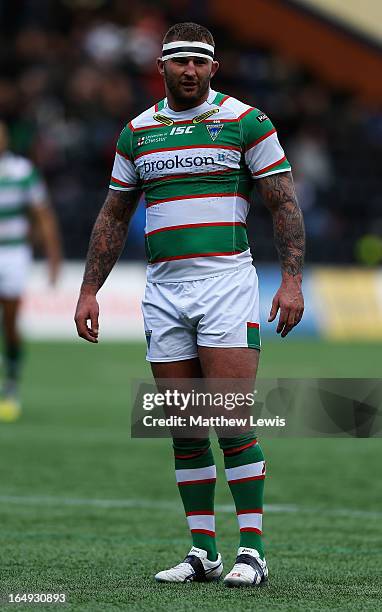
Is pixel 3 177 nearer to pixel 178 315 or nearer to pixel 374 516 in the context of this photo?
pixel 374 516

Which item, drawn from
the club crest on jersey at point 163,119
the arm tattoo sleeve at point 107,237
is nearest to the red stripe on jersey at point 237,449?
the arm tattoo sleeve at point 107,237

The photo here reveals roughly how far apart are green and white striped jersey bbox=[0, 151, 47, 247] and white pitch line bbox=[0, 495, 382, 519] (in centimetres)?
Result: 475

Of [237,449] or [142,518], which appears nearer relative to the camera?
[237,449]

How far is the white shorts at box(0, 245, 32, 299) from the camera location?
1214cm

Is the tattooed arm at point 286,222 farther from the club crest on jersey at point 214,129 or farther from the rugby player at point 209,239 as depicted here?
the club crest on jersey at point 214,129

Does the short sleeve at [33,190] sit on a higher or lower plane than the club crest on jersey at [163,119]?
higher

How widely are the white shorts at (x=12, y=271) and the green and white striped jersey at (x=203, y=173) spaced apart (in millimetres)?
6613

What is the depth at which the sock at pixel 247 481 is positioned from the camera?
554 cm

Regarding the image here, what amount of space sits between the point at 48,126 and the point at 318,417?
53.9 ft

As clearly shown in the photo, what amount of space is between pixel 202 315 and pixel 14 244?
6998mm

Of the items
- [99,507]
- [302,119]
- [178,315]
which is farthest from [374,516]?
[302,119]

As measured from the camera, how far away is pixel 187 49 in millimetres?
5520
